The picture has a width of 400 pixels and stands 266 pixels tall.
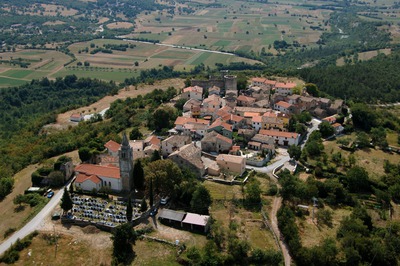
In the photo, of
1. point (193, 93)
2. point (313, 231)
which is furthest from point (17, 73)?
point (313, 231)

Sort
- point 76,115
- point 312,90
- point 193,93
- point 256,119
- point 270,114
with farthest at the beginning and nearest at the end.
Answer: point 76,115 < point 312,90 < point 193,93 < point 270,114 < point 256,119

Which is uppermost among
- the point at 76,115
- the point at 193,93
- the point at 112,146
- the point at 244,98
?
the point at 244,98

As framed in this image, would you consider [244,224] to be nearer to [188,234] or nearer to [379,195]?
[188,234]

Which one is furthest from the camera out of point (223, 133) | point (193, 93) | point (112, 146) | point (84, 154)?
point (193, 93)

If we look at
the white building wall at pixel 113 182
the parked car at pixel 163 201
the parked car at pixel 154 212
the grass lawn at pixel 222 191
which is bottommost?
the grass lawn at pixel 222 191

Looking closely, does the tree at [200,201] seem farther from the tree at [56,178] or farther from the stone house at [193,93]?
the stone house at [193,93]

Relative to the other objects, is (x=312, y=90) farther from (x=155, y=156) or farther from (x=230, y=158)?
(x=155, y=156)

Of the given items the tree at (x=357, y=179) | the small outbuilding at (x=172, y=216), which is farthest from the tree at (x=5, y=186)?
the tree at (x=357, y=179)
